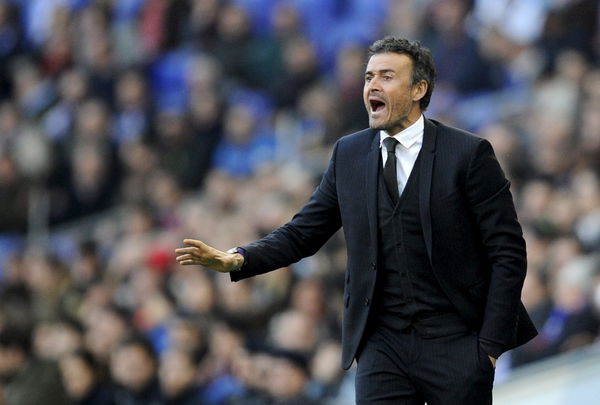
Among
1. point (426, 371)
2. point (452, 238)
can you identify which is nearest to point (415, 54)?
point (452, 238)

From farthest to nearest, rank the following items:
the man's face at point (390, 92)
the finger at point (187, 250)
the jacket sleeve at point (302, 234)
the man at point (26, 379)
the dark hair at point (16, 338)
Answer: the dark hair at point (16, 338) → the man at point (26, 379) → the jacket sleeve at point (302, 234) → the man's face at point (390, 92) → the finger at point (187, 250)

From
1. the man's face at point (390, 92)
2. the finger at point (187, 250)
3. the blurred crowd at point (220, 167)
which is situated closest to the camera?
the finger at point (187, 250)

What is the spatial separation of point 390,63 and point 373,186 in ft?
1.25

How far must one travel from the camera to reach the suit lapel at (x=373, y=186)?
3.79 metres

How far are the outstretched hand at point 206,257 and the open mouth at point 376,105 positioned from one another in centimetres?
61

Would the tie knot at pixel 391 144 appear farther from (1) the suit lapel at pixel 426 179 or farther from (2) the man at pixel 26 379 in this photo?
(2) the man at pixel 26 379

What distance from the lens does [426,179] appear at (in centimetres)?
374

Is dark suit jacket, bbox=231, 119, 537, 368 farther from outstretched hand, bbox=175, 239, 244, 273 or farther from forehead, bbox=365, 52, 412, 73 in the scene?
forehead, bbox=365, 52, 412, 73

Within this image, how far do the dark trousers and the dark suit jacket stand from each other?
0.07 meters

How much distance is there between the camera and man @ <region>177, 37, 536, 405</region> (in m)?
3.68

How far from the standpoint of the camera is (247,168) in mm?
9758

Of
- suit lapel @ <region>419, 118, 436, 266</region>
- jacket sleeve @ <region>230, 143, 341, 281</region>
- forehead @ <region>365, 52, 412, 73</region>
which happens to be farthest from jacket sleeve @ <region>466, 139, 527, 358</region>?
jacket sleeve @ <region>230, 143, 341, 281</region>

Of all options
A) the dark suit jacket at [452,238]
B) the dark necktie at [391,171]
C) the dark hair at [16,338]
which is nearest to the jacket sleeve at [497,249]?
the dark suit jacket at [452,238]

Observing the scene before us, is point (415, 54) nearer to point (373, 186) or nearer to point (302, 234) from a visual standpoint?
point (373, 186)
